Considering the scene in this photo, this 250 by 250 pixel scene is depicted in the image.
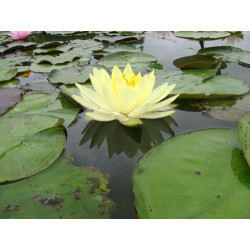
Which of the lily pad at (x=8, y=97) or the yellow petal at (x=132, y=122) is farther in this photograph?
the lily pad at (x=8, y=97)

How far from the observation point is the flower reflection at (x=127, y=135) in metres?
1.26

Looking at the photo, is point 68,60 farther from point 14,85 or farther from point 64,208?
point 64,208

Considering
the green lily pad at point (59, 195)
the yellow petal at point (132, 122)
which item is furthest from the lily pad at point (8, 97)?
the yellow petal at point (132, 122)

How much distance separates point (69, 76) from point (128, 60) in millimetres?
717

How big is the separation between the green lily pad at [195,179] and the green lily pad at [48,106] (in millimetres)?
648

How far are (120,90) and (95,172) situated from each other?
41 centimetres

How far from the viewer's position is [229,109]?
1471mm

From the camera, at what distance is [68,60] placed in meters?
2.60

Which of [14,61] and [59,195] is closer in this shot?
[59,195]

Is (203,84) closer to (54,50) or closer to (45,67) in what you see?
(45,67)

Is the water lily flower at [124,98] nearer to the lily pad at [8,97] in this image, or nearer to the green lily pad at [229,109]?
the green lily pad at [229,109]

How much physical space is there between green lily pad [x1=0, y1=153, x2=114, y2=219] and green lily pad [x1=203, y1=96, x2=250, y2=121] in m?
0.79

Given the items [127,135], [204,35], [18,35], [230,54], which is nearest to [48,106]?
[127,135]

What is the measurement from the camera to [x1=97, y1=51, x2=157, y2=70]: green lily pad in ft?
7.78
